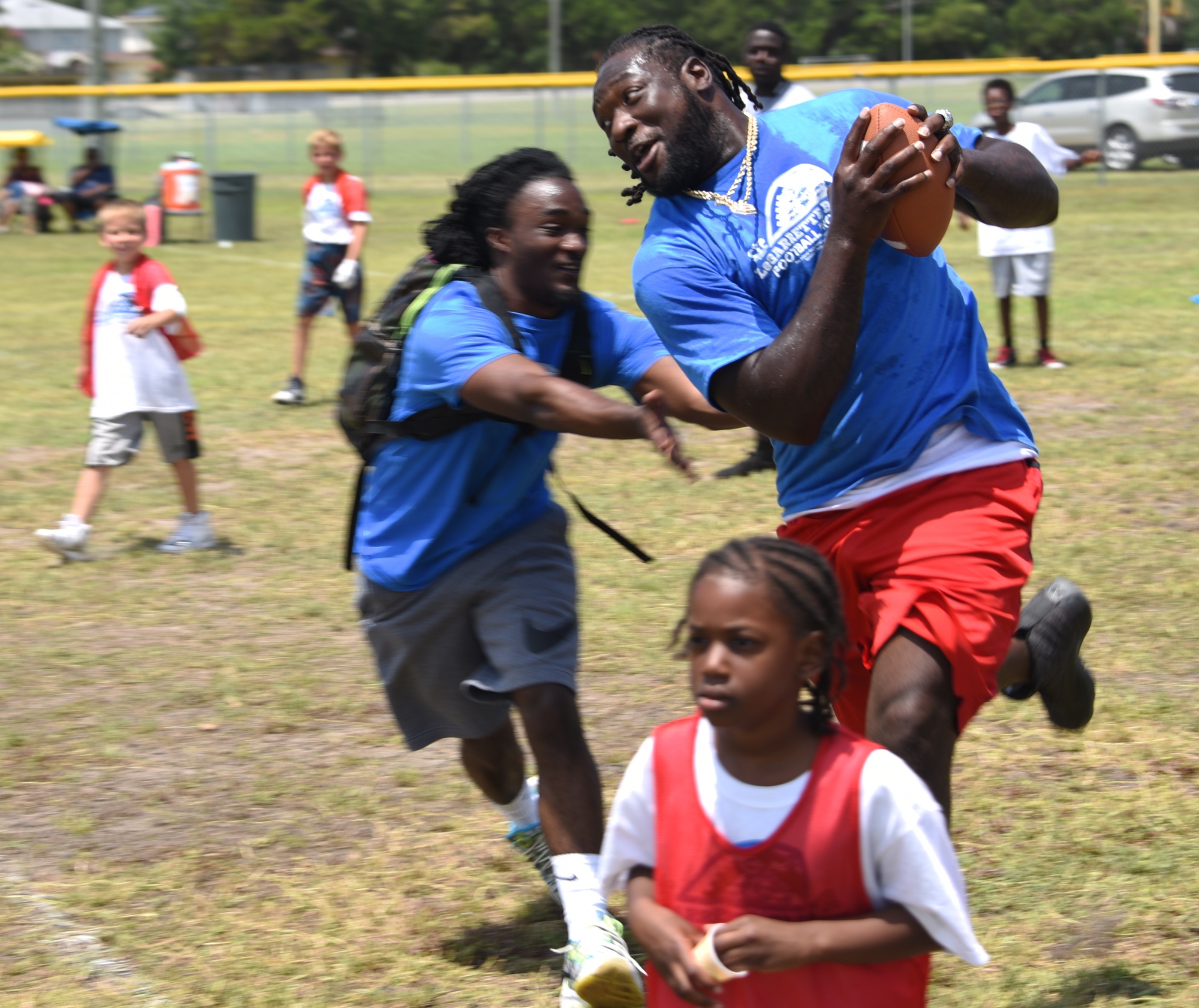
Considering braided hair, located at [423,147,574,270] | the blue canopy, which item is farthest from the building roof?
braided hair, located at [423,147,574,270]

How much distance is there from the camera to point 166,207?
2580 centimetres

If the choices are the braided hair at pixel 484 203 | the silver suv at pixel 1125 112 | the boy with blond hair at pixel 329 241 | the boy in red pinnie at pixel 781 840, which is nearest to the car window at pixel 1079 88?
the silver suv at pixel 1125 112

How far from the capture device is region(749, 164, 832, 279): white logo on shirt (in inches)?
123

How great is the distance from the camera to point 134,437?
7961 millimetres

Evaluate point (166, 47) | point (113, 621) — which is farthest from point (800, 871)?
point (166, 47)

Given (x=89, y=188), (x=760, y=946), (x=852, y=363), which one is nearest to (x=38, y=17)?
(x=89, y=188)

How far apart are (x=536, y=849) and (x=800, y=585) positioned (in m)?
1.90

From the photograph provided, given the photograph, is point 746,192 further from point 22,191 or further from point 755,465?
point 22,191

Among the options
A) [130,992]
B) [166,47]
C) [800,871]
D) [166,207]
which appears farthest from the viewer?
[166,47]

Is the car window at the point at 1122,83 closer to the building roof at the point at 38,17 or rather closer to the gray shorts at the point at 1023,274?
A: the gray shorts at the point at 1023,274

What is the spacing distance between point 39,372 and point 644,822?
464 inches

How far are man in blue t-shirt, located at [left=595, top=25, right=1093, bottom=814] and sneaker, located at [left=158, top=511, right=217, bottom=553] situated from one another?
5057 millimetres

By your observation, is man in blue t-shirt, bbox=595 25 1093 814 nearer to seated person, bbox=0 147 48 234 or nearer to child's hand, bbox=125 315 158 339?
child's hand, bbox=125 315 158 339

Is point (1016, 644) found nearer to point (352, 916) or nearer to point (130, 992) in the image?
point (352, 916)
